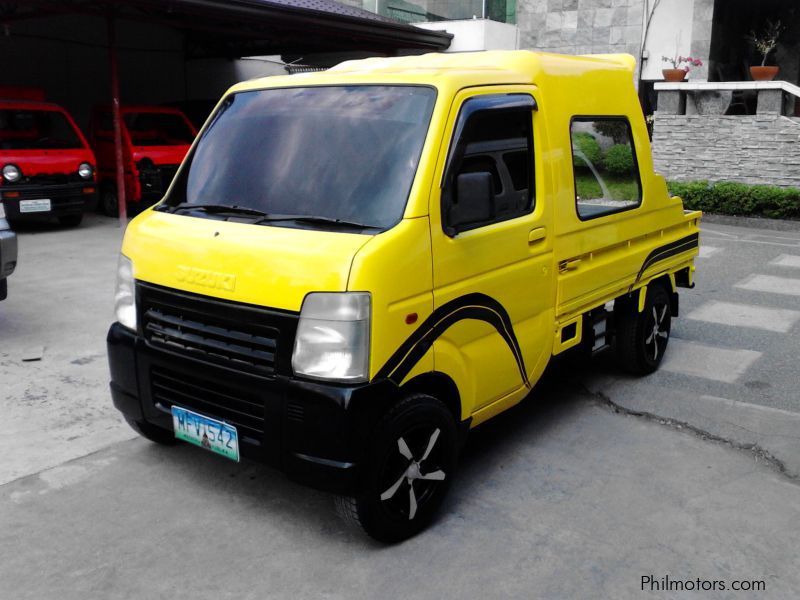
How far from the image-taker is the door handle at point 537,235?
165 inches

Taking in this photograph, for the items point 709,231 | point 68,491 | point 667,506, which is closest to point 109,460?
point 68,491

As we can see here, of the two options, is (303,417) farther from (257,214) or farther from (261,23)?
(261,23)

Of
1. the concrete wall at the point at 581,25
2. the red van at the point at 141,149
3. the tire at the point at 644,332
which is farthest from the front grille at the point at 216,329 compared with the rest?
the concrete wall at the point at 581,25

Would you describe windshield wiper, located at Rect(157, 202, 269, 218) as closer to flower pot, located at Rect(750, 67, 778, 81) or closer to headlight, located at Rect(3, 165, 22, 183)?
headlight, located at Rect(3, 165, 22, 183)

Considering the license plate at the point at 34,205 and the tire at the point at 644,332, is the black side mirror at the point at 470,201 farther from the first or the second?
the license plate at the point at 34,205

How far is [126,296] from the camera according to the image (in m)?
3.99

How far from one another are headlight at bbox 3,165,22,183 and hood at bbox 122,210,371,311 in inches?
332

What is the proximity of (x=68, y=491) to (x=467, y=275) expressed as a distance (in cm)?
234

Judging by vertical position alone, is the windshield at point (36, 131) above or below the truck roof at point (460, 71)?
below

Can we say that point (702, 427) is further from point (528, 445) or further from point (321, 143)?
point (321, 143)

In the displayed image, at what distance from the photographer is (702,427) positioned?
501 centimetres

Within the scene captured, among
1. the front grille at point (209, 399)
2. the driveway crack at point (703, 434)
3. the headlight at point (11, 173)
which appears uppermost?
the headlight at point (11, 173)

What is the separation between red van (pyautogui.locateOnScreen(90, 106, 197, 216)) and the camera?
43.4 feet

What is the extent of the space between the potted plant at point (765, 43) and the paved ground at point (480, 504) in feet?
32.7
